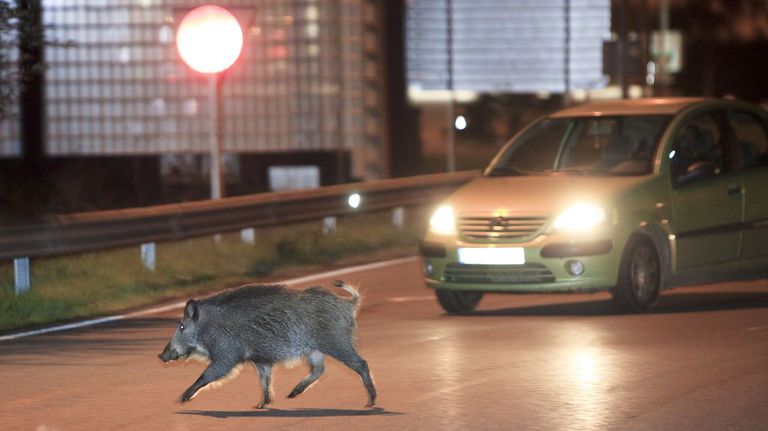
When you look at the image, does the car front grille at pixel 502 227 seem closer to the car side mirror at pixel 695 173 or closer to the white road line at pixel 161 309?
the car side mirror at pixel 695 173

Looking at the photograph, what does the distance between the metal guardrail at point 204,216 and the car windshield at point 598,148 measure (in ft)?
10.6

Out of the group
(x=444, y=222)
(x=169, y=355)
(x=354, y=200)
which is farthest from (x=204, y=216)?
(x=169, y=355)

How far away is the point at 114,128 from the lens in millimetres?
20672

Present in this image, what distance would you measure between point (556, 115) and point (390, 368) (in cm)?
492

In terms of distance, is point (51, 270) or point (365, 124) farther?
point (365, 124)

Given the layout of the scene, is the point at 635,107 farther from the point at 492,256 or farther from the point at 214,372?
the point at 214,372

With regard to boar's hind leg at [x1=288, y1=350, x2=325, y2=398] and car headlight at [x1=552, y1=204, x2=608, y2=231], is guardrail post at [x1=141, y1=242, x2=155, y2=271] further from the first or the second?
boar's hind leg at [x1=288, y1=350, x2=325, y2=398]

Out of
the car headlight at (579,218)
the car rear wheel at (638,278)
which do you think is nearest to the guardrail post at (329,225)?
the car rear wheel at (638,278)

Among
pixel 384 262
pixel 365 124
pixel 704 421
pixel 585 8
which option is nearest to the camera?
pixel 704 421

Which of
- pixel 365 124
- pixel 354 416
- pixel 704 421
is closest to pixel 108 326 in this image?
pixel 354 416

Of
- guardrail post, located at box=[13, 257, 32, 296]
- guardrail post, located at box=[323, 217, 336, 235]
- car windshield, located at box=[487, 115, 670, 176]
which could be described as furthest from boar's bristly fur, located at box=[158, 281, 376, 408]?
guardrail post, located at box=[323, 217, 336, 235]

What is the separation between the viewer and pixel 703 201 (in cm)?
1440

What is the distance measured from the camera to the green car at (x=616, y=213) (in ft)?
44.5

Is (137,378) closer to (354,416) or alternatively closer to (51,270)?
(354,416)
